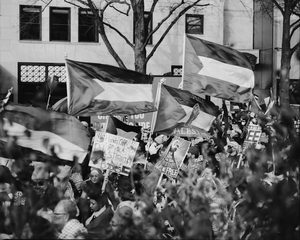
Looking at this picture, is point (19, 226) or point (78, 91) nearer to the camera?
point (19, 226)

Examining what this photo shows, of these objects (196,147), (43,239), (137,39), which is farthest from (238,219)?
(137,39)

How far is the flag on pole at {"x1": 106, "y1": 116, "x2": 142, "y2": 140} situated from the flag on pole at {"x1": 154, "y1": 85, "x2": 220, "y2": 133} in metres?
0.80

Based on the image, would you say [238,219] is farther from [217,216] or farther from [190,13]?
[190,13]

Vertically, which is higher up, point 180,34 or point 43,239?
point 180,34

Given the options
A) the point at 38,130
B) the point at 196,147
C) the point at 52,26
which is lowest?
the point at 196,147

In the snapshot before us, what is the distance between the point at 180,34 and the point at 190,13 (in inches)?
43.2

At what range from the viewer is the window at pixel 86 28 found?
97.9ft

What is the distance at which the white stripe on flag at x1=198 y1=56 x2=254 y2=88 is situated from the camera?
39.9ft

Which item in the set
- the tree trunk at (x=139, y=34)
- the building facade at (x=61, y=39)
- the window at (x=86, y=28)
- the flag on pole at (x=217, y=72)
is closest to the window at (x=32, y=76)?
the building facade at (x=61, y=39)

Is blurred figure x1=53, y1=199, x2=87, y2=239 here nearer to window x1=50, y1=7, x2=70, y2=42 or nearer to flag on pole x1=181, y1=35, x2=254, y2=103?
flag on pole x1=181, y1=35, x2=254, y2=103

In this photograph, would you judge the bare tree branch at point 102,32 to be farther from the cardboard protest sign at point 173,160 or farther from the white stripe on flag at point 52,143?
the white stripe on flag at point 52,143

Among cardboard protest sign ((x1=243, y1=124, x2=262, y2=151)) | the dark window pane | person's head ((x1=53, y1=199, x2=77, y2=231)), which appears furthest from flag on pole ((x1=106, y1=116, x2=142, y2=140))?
the dark window pane

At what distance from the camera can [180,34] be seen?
1226 inches

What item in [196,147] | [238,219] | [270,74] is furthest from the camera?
[270,74]
